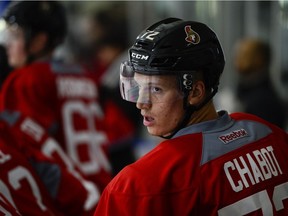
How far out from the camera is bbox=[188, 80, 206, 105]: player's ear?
223 cm

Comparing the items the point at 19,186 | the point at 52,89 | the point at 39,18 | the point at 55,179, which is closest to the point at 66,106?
the point at 52,89

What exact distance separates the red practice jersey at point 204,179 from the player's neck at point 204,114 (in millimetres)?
23

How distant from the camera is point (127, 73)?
2297 mm

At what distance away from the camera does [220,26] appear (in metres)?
5.24

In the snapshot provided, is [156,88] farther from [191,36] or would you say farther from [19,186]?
[19,186]

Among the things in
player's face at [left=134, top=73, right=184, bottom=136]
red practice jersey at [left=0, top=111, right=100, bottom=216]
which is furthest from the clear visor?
red practice jersey at [left=0, top=111, right=100, bottom=216]

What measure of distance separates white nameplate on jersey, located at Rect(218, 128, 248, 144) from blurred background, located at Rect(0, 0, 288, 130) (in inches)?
75.4

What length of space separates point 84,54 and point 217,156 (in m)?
5.79

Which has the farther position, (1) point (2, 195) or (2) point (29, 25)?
(2) point (29, 25)

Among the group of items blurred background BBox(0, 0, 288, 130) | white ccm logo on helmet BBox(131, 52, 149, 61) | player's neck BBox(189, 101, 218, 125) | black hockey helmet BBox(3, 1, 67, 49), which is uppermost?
white ccm logo on helmet BBox(131, 52, 149, 61)

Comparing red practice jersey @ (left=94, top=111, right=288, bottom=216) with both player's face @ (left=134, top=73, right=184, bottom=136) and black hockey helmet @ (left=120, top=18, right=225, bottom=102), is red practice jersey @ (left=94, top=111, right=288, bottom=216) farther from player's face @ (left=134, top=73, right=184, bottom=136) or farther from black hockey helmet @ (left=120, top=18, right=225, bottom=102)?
black hockey helmet @ (left=120, top=18, right=225, bottom=102)

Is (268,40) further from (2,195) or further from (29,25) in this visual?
(2,195)

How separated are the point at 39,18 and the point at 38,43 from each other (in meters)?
0.13

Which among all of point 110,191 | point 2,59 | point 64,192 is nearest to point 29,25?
point 2,59
